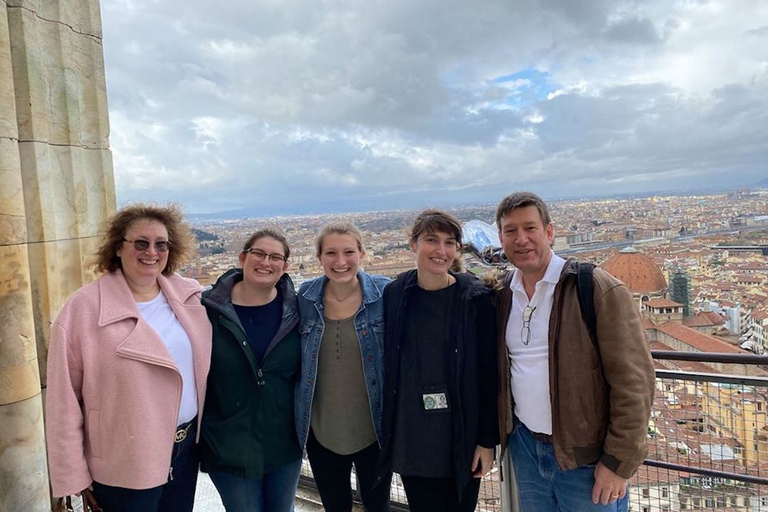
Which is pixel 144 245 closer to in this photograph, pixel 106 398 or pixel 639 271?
pixel 106 398

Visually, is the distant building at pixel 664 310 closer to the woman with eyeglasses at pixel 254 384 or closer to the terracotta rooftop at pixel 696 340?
the terracotta rooftop at pixel 696 340

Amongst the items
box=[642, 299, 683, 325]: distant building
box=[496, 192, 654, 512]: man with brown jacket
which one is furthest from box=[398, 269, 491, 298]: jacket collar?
box=[642, 299, 683, 325]: distant building

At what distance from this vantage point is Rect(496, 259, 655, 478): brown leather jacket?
67.2 inches

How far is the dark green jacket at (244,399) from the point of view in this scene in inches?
83.4

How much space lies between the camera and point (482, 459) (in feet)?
6.77

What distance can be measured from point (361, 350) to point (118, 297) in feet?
3.59

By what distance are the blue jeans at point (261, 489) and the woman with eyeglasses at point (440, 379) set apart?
0.52 meters

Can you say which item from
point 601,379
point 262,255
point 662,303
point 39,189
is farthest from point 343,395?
point 662,303

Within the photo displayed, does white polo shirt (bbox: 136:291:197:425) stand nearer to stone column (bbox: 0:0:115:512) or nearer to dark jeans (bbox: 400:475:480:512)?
stone column (bbox: 0:0:115:512)

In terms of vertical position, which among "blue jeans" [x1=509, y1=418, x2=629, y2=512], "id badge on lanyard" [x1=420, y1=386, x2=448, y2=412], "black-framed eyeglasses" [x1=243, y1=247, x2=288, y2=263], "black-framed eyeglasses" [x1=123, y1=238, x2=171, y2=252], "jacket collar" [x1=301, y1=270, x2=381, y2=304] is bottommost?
"blue jeans" [x1=509, y1=418, x2=629, y2=512]

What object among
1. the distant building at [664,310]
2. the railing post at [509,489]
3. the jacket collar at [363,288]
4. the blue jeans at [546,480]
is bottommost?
the railing post at [509,489]

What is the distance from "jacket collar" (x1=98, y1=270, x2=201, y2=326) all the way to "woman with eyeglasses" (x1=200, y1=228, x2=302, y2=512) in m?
0.16

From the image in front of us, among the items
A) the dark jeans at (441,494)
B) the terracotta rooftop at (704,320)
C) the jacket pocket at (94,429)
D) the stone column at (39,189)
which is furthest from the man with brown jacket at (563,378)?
the terracotta rooftop at (704,320)

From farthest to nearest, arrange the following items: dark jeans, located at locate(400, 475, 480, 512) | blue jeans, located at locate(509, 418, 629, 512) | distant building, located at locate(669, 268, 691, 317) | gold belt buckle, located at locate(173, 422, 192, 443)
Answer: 1. distant building, located at locate(669, 268, 691, 317)
2. dark jeans, located at locate(400, 475, 480, 512)
3. gold belt buckle, located at locate(173, 422, 192, 443)
4. blue jeans, located at locate(509, 418, 629, 512)
